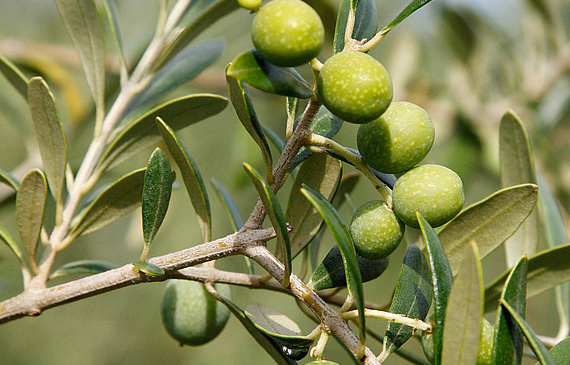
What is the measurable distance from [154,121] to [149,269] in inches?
15.3

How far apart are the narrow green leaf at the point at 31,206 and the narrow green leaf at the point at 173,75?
0.37 m

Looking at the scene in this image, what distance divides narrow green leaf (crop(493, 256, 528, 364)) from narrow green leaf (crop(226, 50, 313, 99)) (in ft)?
1.19

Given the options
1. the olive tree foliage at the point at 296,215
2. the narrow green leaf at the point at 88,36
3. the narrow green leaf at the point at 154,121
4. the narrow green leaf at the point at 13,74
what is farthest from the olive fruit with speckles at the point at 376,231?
the narrow green leaf at the point at 13,74

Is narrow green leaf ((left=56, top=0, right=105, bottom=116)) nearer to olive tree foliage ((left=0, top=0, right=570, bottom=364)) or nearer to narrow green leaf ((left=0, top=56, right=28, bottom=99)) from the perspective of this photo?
olive tree foliage ((left=0, top=0, right=570, bottom=364))

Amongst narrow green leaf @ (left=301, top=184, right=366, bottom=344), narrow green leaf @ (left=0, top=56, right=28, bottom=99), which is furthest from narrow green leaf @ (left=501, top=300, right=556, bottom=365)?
narrow green leaf @ (left=0, top=56, right=28, bottom=99)

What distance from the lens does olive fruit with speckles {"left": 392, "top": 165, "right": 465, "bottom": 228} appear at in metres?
0.75

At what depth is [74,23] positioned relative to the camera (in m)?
1.19

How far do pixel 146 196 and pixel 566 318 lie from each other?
1.11 metres

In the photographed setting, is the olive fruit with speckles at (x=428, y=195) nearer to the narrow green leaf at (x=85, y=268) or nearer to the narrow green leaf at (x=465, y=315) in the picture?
the narrow green leaf at (x=465, y=315)

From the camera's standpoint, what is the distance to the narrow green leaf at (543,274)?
996 millimetres

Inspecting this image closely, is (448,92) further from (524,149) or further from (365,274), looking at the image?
(365,274)

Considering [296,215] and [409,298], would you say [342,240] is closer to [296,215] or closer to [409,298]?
[409,298]

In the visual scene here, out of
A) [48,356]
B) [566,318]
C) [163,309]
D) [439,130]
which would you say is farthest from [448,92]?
[48,356]

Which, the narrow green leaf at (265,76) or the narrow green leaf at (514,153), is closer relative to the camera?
the narrow green leaf at (265,76)
